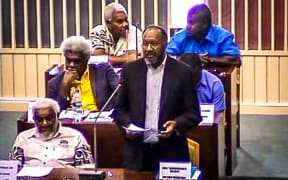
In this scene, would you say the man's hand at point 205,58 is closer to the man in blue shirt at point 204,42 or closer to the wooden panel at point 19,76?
the man in blue shirt at point 204,42

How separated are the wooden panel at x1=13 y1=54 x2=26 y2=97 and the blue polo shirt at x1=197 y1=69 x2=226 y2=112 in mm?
3940

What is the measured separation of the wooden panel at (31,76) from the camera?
29.7 feet

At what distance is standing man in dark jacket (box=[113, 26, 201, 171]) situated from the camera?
13.7ft

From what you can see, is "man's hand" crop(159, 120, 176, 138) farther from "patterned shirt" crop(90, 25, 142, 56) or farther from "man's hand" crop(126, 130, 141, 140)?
"patterned shirt" crop(90, 25, 142, 56)

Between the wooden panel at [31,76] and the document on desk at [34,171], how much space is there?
498 cm

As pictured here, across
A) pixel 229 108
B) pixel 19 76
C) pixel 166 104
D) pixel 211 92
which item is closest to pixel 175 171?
pixel 166 104

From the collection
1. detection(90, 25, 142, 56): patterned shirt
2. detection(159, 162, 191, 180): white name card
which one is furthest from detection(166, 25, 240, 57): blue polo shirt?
detection(159, 162, 191, 180): white name card

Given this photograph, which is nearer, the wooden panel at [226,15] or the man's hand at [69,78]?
the man's hand at [69,78]

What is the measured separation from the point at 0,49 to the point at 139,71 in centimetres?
509

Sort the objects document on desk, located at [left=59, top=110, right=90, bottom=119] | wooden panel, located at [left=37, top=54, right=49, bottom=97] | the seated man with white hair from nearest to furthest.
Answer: the seated man with white hair
document on desk, located at [left=59, top=110, right=90, bottom=119]
wooden panel, located at [left=37, top=54, right=49, bottom=97]

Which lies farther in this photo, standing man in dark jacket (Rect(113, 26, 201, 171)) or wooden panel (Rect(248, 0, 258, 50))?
wooden panel (Rect(248, 0, 258, 50))

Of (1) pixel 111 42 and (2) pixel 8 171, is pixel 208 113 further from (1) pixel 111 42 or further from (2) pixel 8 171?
(2) pixel 8 171

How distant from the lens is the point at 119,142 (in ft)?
17.3

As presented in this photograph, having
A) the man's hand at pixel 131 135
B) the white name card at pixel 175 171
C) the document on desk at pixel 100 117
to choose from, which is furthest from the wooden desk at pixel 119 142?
the white name card at pixel 175 171
